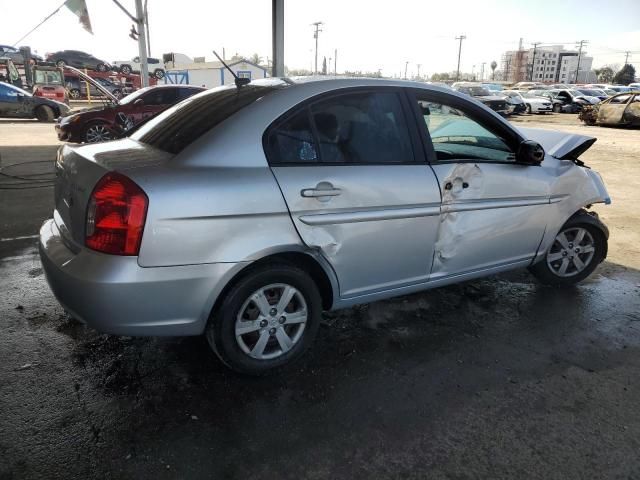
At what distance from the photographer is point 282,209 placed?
8.29 ft

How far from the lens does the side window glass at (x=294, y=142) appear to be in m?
2.60

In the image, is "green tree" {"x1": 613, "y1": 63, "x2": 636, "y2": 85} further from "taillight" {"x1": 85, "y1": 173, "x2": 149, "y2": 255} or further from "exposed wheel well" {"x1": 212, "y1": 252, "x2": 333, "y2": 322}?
"taillight" {"x1": 85, "y1": 173, "x2": 149, "y2": 255}

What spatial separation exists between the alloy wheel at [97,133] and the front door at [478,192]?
9535 millimetres

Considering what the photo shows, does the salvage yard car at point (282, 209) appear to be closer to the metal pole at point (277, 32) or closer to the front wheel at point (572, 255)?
the front wheel at point (572, 255)

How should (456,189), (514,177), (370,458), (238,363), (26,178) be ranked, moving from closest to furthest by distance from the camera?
1. (370,458)
2. (238,363)
3. (456,189)
4. (514,177)
5. (26,178)

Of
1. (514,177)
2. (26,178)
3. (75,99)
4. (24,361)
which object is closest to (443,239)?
(514,177)

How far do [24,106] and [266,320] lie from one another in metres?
19.0

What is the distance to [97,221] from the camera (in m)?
2.31

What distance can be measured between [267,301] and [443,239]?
125cm

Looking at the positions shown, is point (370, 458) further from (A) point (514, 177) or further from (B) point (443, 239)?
(A) point (514, 177)

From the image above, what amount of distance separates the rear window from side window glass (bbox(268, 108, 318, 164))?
0.86ft

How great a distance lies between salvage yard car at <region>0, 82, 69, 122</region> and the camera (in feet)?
56.7

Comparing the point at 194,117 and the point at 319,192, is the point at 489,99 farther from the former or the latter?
the point at 319,192

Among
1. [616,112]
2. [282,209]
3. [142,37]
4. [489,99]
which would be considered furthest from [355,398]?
[489,99]
